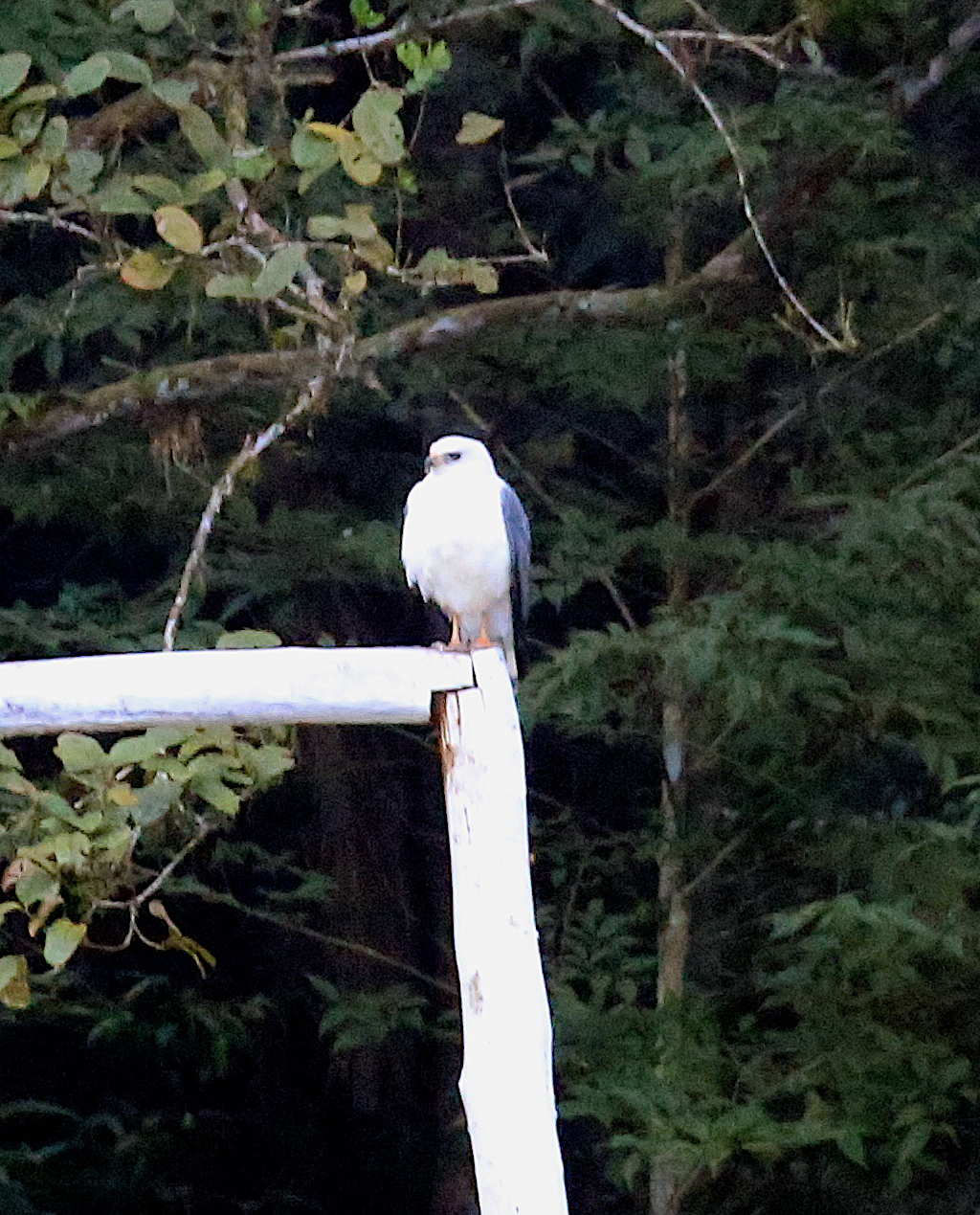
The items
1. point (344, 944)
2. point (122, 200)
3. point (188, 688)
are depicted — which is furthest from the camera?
point (344, 944)

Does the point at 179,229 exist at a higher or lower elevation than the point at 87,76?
lower

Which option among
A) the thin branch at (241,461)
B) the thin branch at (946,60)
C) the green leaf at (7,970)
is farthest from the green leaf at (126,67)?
the thin branch at (946,60)

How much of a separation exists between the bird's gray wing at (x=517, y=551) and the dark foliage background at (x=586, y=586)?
155 millimetres

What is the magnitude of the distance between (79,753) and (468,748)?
0.74 metres

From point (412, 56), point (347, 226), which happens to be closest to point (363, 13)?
point (412, 56)

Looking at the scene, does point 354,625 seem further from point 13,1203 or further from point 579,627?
point 13,1203

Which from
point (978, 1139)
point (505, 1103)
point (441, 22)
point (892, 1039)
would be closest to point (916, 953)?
point (892, 1039)

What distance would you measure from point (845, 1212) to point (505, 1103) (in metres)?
1.95

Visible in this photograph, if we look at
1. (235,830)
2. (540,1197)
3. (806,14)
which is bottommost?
(540,1197)

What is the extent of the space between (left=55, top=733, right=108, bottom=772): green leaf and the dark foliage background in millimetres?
511

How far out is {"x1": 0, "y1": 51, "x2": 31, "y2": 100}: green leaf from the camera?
274 cm

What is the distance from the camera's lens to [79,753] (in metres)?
2.62

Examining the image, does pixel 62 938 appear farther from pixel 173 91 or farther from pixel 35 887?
pixel 173 91

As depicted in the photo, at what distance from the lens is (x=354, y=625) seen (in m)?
4.37
